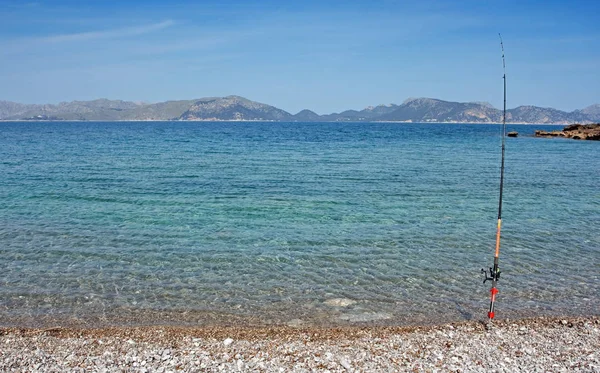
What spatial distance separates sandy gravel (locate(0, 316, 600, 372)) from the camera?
27.1ft

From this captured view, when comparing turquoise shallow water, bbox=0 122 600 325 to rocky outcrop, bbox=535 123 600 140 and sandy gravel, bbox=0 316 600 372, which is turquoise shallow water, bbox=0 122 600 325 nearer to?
sandy gravel, bbox=0 316 600 372

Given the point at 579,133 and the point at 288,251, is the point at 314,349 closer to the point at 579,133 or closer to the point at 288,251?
the point at 288,251

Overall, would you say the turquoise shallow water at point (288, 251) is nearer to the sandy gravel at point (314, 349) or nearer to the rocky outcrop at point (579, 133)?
the sandy gravel at point (314, 349)

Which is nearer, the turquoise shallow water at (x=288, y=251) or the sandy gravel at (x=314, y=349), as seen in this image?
the sandy gravel at (x=314, y=349)

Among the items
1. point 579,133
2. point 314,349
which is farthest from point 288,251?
point 579,133

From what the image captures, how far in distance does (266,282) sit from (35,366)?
19.0 feet

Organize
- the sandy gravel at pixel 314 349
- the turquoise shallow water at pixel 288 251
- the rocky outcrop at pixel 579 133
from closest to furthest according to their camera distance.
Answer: the sandy gravel at pixel 314 349 < the turquoise shallow water at pixel 288 251 < the rocky outcrop at pixel 579 133

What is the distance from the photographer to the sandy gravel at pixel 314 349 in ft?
27.1

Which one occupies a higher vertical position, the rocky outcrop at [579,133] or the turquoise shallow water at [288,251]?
the rocky outcrop at [579,133]

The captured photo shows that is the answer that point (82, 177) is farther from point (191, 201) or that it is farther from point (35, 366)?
point (35, 366)

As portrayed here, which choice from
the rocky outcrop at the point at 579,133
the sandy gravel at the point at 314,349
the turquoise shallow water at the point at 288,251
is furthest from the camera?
the rocky outcrop at the point at 579,133

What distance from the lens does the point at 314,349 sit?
8945mm

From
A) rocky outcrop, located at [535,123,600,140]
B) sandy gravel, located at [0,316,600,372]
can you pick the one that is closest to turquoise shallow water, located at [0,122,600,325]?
sandy gravel, located at [0,316,600,372]

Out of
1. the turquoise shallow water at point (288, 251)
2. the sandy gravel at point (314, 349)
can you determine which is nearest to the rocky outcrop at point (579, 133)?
the turquoise shallow water at point (288, 251)
